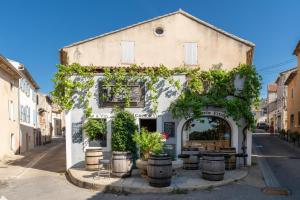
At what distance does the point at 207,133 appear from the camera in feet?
42.1

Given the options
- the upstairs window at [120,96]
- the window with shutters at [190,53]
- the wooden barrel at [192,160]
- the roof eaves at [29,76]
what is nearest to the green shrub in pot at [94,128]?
the upstairs window at [120,96]

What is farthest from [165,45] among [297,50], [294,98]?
[294,98]

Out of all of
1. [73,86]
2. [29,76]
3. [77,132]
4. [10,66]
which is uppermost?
[29,76]

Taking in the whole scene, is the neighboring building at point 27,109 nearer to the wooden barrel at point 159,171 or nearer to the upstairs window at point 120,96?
the upstairs window at point 120,96

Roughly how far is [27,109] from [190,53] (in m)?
18.1

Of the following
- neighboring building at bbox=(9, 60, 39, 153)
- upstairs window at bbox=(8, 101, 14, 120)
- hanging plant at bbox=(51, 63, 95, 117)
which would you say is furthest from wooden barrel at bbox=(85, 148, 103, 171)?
neighboring building at bbox=(9, 60, 39, 153)

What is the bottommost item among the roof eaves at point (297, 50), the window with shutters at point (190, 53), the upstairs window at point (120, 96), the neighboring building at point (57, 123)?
the neighboring building at point (57, 123)

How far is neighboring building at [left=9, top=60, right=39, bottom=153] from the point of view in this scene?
2298 cm

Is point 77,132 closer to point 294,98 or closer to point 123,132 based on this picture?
point 123,132

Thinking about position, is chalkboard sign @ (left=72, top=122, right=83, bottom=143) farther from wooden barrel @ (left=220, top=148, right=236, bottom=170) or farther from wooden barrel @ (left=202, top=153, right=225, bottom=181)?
wooden barrel @ (left=220, top=148, right=236, bottom=170)

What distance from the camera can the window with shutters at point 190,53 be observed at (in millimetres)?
13266

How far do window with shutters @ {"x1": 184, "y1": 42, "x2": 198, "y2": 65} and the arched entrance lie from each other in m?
2.77

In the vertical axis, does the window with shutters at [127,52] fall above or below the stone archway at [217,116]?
above

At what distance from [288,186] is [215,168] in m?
2.50
